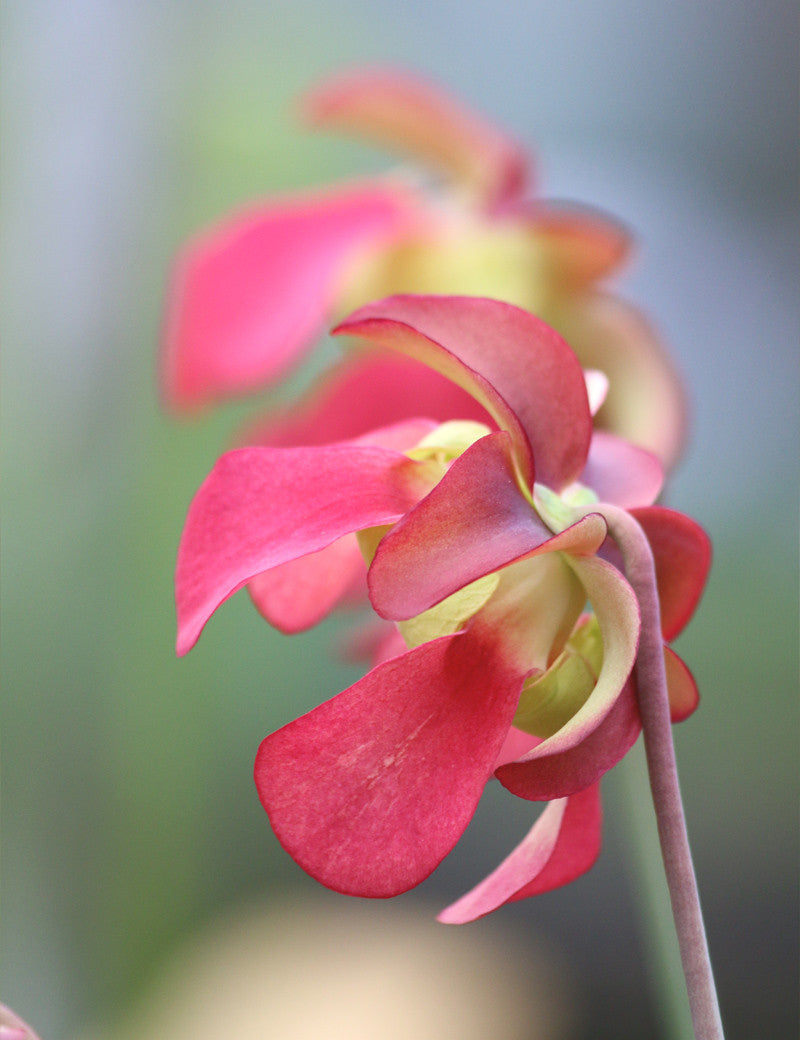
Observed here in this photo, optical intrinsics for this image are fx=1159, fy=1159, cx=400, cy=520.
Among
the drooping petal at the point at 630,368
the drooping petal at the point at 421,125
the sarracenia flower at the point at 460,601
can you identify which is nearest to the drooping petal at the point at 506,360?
the sarracenia flower at the point at 460,601

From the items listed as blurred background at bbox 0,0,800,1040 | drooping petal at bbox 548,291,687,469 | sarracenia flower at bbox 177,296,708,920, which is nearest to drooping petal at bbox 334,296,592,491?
sarracenia flower at bbox 177,296,708,920

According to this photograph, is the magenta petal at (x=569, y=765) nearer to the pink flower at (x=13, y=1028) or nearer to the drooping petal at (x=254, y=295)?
the pink flower at (x=13, y=1028)

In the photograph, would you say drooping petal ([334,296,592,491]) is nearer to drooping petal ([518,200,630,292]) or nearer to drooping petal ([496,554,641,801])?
drooping petal ([496,554,641,801])

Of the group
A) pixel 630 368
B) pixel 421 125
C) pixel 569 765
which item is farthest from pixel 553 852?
pixel 421 125

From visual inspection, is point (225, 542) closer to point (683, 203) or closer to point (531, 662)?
point (531, 662)

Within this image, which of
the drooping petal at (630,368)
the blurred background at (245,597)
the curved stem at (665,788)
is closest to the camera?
the curved stem at (665,788)

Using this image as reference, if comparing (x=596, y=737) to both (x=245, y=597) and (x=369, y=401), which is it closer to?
(x=369, y=401)
